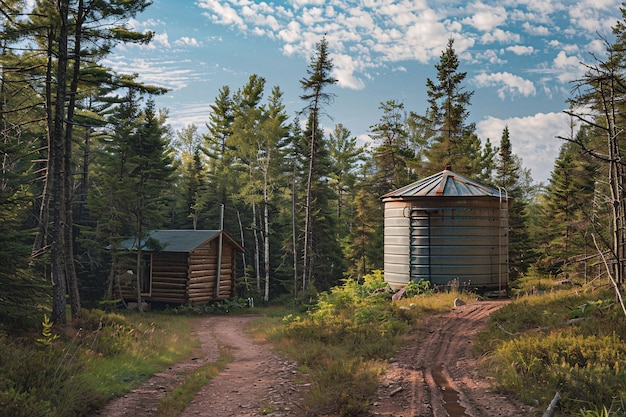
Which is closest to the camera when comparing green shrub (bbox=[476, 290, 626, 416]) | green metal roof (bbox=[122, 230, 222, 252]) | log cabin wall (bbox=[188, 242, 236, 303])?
green shrub (bbox=[476, 290, 626, 416])

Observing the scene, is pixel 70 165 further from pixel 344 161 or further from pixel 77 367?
pixel 344 161

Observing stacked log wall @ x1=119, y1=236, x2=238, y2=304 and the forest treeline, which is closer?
the forest treeline

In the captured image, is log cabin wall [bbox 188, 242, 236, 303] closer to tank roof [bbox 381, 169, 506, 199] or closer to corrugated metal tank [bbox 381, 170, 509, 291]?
tank roof [bbox 381, 169, 506, 199]

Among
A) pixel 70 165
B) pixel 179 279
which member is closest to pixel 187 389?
pixel 70 165

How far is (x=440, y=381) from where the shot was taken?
8.91 meters

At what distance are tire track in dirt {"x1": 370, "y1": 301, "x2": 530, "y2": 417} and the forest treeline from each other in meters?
3.74

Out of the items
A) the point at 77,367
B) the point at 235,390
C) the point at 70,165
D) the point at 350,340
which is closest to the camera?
the point at 77,367

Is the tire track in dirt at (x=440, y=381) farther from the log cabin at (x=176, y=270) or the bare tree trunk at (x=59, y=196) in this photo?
the log cabin at (x=176, y=270)

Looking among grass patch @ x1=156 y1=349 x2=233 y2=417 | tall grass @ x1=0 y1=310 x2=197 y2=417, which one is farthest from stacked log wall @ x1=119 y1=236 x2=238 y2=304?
grass patch @ x1=156 y1=349 x2=233 y2=417

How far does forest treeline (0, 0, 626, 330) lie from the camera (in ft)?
46.7

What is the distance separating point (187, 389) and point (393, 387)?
4.10 meters

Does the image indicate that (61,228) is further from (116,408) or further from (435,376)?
(435,376)

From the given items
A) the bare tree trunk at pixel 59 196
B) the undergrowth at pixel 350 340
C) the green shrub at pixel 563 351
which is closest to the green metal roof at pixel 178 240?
the undergrowth at pixel 350 340

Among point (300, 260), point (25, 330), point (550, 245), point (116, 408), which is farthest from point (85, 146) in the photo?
point (550, 245)
